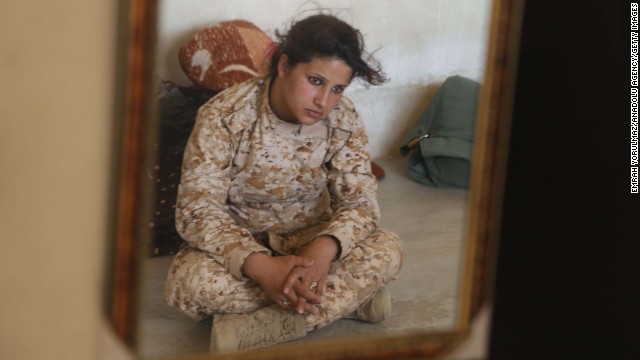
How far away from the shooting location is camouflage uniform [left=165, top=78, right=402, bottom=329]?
106 centimetres

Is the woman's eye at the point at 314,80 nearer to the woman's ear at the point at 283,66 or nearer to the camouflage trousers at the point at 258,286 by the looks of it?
the woman's ear at the point at 283,66

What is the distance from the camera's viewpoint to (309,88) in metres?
1.08

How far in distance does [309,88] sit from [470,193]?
1.01 feet

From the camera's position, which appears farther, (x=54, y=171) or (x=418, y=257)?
(x=418, y=257)

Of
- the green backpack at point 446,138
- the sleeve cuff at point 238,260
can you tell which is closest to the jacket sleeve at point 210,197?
the sleeve cuff at point 238,260

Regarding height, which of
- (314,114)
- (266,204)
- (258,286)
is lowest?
(258,286)

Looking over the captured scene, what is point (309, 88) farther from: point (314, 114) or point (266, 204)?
point (266, 204)

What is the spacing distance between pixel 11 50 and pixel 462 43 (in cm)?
61

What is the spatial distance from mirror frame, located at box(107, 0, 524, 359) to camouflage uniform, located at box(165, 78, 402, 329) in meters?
0.05

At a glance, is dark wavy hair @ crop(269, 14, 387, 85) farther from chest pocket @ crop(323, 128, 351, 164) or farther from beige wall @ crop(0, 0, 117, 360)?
beige wall @ crop(0, 0, 117, 360)

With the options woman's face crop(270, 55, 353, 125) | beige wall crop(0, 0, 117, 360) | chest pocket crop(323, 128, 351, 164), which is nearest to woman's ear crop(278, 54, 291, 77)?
→ woman's face crop(270, 55, 353, 125)

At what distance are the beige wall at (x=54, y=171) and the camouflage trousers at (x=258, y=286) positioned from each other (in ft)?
0.40

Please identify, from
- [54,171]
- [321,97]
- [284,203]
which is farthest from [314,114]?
[54,171]

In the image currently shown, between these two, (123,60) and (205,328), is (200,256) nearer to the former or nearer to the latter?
(205,328)
